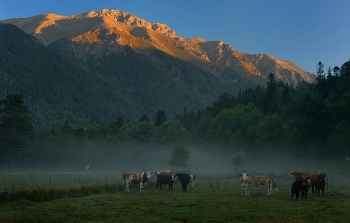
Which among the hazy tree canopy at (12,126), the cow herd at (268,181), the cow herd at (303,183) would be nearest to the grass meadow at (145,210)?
the cow herd at (303,183)

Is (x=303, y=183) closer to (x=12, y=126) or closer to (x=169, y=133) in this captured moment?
(x=12, y=126)

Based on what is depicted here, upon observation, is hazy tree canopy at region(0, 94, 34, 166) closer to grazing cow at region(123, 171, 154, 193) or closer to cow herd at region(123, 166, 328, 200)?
cow herd at region(123, 166, 328, 200)

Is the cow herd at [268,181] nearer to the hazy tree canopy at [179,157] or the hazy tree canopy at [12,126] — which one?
the hazy tree canopy at [179,157]

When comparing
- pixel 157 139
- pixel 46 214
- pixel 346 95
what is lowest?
pixel 46 214

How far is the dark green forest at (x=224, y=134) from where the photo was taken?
97.2 meters

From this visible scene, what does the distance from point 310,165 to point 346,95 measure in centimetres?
2962

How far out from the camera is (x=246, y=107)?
15962 cm

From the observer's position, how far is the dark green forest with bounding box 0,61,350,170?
3829 inches

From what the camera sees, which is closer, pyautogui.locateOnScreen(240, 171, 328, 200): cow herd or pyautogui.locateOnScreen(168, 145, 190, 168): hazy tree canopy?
pyautogui.locateOnScreen(240, 171, 328, 200): cow herd

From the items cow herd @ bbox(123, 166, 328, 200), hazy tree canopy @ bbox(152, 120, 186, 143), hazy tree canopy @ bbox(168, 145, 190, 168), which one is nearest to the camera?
cow herd @ bbox(123, 166, 328, 200)

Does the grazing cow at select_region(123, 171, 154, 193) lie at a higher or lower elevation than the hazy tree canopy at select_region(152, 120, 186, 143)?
lower

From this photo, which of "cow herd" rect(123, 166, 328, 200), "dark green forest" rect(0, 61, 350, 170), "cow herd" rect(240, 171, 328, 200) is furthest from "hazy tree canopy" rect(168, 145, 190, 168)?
"cow herd" rect(240, 171, 328, 200)

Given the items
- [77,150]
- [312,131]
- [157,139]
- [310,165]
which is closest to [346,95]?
[312,131]

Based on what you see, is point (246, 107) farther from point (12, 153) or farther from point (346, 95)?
point (12, 153)
